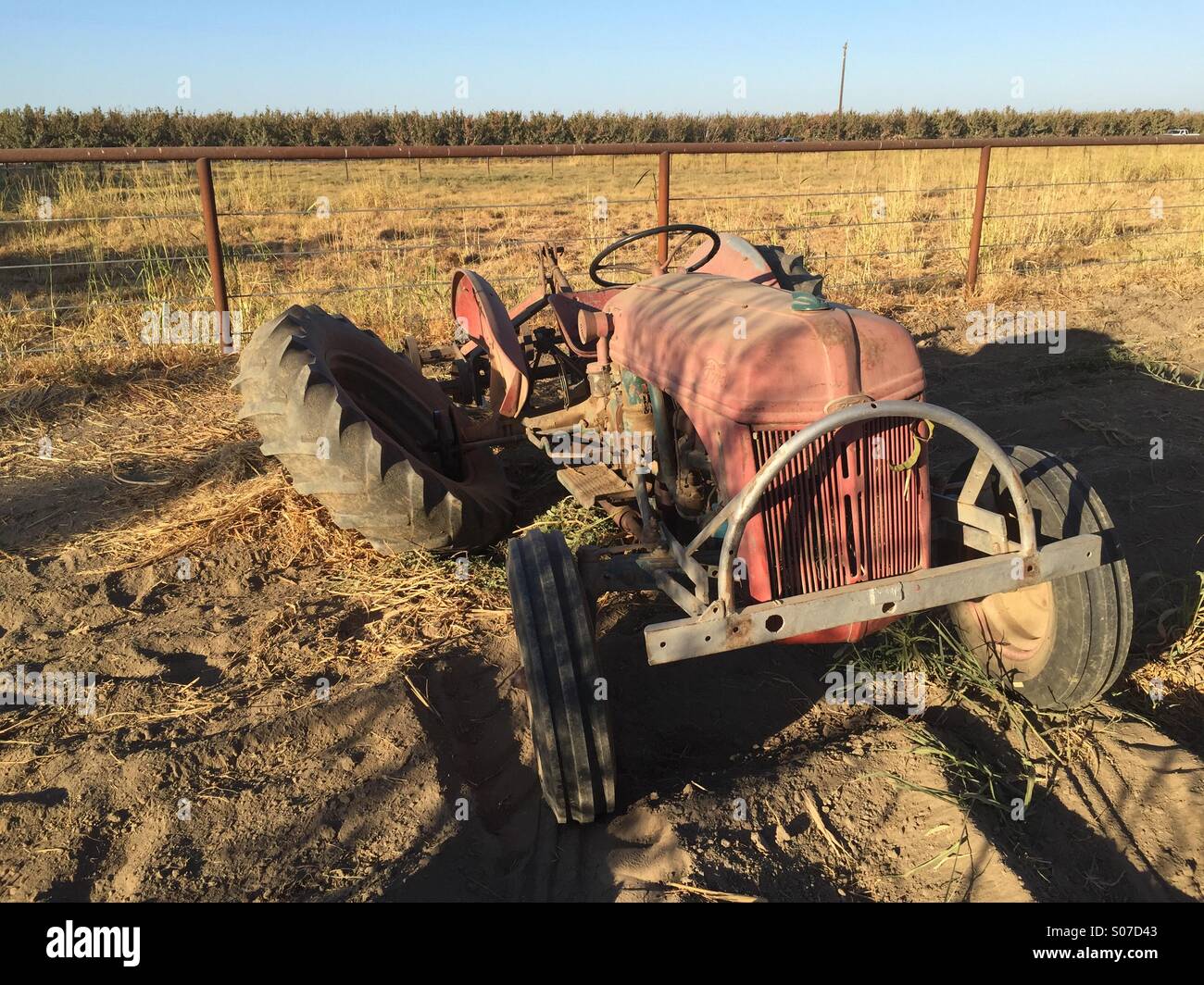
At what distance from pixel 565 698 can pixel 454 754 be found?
24.2 inches

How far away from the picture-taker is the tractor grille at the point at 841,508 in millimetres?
2395

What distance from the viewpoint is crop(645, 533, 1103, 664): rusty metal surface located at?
219cm

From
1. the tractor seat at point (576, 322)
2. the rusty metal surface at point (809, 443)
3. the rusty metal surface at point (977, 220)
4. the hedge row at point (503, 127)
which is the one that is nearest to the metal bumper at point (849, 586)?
the rusty metal surface at point (809, 443)

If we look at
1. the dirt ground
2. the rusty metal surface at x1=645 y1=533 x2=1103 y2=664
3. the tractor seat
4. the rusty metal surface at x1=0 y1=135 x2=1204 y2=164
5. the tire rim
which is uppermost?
the rusty metal surface at x1=0 y1=135 x2=1204 y2=164

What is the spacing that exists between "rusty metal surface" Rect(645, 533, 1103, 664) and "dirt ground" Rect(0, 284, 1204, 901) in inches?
21.7

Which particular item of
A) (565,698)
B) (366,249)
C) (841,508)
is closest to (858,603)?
(841,508)

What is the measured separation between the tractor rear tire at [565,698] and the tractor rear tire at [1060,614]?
57.1 inches

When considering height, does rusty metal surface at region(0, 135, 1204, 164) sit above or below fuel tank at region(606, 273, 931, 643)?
above

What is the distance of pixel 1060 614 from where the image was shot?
2.71 meters

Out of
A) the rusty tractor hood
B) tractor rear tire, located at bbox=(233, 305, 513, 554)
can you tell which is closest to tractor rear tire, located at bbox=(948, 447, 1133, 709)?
the rusty tractor hood

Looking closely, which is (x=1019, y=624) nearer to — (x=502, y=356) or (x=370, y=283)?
(x=502, y=356)

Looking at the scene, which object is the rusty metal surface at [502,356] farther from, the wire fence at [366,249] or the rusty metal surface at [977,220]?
the rusty metal surface at [977,220]

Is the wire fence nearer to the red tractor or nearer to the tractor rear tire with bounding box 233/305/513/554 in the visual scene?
the tractor rear tire with bounding box 233/305/513/554
